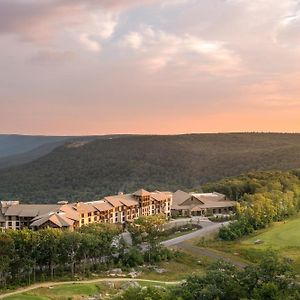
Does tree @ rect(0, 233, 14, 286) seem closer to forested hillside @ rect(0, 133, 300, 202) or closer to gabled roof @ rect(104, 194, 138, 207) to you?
gabled roof @ rect(104, 194, 138, 207)

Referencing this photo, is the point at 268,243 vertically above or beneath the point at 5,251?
beneath

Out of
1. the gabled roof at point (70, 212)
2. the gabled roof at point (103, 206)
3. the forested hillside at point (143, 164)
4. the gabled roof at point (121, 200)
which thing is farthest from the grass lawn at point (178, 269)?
the forested hillside at point (143, 164)

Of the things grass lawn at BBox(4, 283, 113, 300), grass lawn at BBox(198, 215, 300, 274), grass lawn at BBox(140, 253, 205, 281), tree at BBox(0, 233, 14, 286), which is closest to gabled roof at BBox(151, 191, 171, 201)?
grass lawn at BBox(198, 215, 300, 274)

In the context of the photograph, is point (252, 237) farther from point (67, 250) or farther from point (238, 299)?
point (238, 299)

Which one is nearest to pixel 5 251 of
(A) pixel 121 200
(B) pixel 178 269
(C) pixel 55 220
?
(C) pixel 55 220

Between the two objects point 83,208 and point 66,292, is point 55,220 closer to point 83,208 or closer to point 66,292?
point 83,208

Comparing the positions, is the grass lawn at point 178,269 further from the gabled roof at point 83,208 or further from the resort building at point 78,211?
the gabled roof at point 83,208
